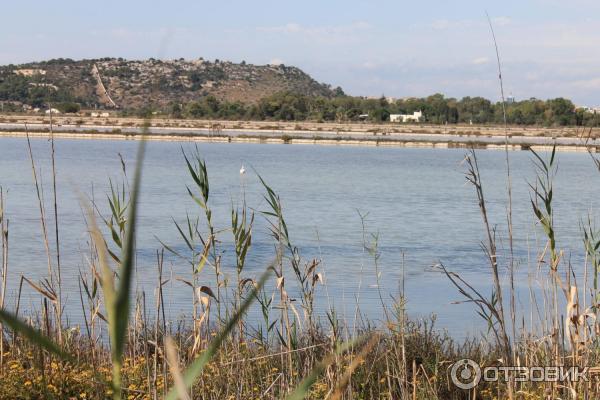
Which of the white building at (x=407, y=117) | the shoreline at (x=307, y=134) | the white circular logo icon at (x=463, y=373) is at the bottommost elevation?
the shoreline at (x=307, y=134)

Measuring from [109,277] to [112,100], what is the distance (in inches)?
37.8

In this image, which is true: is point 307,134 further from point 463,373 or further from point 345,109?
point 463,373

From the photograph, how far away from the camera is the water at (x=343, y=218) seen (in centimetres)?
949

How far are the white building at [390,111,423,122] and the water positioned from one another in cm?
4889

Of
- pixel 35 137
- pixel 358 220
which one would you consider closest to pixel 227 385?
pixel 358 220

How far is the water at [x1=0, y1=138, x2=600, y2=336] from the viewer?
374 inches

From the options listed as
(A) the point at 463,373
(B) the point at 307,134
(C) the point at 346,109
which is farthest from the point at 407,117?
(A) the point at 463,373

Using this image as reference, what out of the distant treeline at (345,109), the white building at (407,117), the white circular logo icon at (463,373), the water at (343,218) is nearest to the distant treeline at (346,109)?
the distant treeline at (345,109)

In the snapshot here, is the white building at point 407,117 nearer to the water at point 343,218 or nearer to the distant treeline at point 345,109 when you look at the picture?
the distant treeline at point 345,109

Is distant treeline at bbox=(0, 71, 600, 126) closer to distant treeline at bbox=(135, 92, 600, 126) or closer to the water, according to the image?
distant treeline at bbox=(135, 92, 600, 126)

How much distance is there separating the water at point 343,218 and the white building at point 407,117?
4889 cm

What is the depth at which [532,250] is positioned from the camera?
13.0 m

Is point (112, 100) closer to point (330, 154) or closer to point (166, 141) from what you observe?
point (330, 154)

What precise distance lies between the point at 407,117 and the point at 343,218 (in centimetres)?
7171
